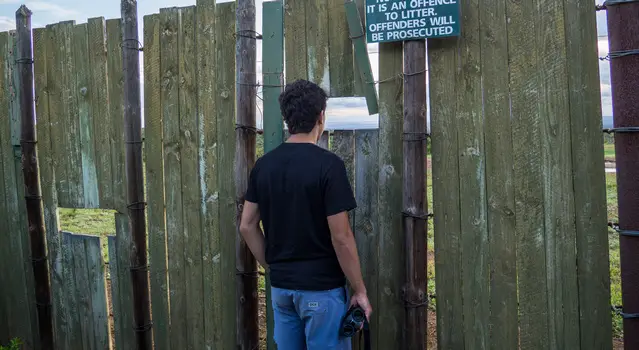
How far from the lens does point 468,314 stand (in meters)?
3.54

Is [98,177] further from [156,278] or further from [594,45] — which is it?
[594,45]

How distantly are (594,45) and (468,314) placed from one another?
5.19ft

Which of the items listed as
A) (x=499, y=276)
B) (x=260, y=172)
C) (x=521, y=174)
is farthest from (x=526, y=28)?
(x=260, y=172)

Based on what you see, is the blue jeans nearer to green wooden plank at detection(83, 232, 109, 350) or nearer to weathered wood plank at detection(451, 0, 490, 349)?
weathered wood plank at detection(451, 0, 490, 349)

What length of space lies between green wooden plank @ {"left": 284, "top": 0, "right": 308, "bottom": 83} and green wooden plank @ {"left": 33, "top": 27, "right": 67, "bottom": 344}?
1974 mm

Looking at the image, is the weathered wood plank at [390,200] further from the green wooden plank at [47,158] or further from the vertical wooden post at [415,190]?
the green wooden plank at [47,158]

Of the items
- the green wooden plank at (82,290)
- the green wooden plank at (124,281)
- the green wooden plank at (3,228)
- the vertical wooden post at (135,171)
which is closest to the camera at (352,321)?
the vertical wooden post at (135,171)

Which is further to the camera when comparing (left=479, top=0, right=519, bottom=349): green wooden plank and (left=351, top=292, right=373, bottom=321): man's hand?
(left=479, top=0, right=519, bottom=349): green wooden plank

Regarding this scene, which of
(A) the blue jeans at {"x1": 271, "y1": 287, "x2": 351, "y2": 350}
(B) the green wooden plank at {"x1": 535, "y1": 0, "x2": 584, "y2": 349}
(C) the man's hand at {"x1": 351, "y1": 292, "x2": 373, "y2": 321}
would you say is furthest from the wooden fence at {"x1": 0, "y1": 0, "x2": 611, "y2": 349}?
(A) the blue jeans at {"x1": 271, "y1": 287, "x2": 351, "y2": 350}

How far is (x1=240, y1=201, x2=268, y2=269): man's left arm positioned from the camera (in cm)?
329

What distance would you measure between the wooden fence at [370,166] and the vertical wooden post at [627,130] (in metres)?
0.10

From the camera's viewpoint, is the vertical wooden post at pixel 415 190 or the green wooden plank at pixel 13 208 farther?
the green wooden plank at pixel 13 208

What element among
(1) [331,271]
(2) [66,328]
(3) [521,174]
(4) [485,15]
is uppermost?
(4) [485,15]

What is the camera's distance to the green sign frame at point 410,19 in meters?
3.36
